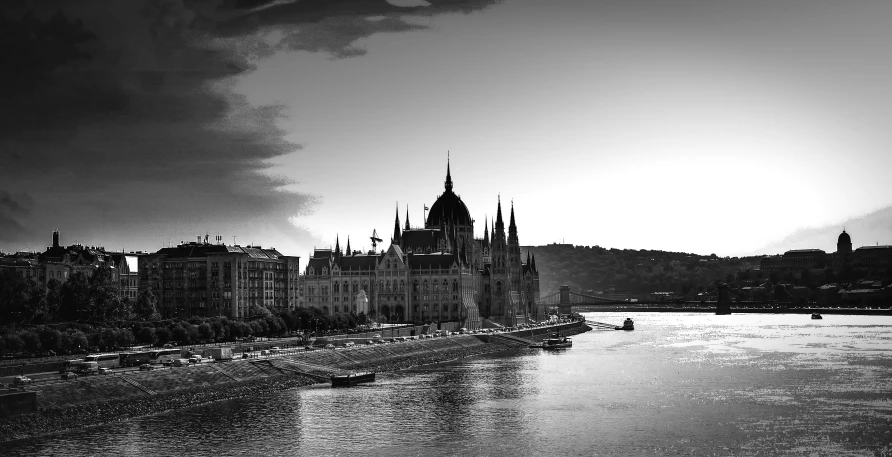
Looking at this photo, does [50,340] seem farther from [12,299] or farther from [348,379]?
[348,379]

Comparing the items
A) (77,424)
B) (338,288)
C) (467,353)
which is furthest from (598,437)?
(338,288)

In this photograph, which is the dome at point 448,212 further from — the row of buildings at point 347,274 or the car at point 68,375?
the car at point 68,375

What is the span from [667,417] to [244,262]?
304 ft

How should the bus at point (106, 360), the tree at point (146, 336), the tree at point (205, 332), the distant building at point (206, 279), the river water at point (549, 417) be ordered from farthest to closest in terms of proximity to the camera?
the distant building at point (206, 279)
the tree at point (205, 332)
the tree at point (146, 336)
the bus at point (106, 360)
the river water at point (549, 417)

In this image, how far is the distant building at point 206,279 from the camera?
144875mm

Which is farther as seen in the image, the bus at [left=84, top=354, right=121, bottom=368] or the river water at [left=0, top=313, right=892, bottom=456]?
the bus at [left=84, top=354, right=121, bottom=368]

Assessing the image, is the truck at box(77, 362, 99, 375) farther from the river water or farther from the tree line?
the tree line

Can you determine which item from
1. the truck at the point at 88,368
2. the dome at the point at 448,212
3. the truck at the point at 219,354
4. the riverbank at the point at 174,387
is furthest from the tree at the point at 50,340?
the dome at the point at 448,212

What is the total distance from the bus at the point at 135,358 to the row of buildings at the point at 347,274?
183ft

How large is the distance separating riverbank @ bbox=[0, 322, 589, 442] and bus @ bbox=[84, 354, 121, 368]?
195 inches

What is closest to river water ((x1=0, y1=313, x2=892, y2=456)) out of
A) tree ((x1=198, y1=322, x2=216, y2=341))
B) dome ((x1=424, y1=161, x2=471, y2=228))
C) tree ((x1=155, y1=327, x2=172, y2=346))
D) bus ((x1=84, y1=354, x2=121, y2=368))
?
bus ((x1=84, y1=354, x2=121, y2=368))

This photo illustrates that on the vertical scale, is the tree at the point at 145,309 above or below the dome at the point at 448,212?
below

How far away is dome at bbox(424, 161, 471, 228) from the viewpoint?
190 m

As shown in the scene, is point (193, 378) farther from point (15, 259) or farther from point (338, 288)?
point (338, 288)
